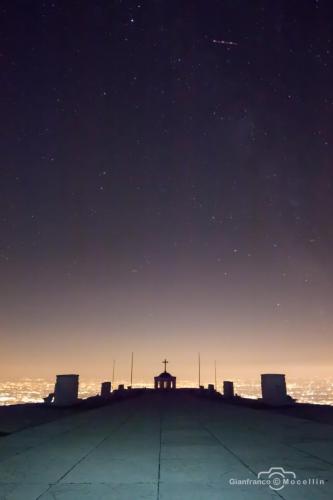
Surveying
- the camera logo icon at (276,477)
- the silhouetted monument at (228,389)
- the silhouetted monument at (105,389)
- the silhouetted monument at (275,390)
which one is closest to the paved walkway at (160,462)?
the camera logo icon at (276,477)

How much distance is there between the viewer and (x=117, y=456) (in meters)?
7.09

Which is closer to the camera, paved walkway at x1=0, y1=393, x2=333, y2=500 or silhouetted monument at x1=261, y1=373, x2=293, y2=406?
paved walkway at x1=0, y1=393, x2=333, y2=500

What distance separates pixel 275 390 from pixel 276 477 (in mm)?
16182

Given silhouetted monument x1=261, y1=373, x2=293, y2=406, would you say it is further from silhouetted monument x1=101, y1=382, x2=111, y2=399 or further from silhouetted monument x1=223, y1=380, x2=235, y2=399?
silhouetted monument x1=101, y1=382, x2=111, y2=399

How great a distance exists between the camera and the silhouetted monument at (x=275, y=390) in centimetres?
2008

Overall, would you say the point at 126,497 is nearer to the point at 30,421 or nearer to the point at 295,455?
the point at 295,455

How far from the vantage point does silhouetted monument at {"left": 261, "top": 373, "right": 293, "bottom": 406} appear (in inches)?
790

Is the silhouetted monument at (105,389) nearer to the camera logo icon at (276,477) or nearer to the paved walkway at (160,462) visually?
the paved walkway at (160,462)

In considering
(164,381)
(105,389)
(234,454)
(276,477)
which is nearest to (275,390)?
(234,454)

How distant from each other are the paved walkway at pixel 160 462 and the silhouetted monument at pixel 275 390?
9.67 metres

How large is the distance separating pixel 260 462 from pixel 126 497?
280cm

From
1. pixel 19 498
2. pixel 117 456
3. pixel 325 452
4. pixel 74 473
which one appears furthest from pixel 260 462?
pixel 19 498

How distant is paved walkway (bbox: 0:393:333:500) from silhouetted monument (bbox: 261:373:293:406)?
967 cm

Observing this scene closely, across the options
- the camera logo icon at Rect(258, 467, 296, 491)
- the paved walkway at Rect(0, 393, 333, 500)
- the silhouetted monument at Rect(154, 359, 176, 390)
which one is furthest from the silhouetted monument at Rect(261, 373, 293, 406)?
the silhouetted monument at Rect(154, 359, 176, 390)
